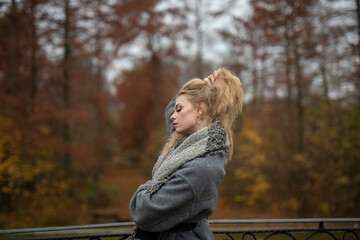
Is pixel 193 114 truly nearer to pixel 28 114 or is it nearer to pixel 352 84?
pixel 352 84

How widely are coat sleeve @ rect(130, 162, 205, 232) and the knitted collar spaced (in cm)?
4

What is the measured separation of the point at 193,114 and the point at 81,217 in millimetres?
7444

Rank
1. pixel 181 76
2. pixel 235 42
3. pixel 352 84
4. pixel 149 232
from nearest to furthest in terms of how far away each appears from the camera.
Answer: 1. pixel 149 232
2. pixel 352 84
3. pixel 235 42
4. pixel 181 76

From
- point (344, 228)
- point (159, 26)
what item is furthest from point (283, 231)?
point (159, 26)

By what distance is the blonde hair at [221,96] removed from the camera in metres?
1.57

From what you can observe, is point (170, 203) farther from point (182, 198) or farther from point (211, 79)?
point (211, 79)

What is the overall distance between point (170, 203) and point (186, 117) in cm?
52

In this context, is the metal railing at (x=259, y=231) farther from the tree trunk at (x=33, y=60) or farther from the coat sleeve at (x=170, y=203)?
the tree trunk at (x=33, y=60)

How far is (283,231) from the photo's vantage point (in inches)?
89.0

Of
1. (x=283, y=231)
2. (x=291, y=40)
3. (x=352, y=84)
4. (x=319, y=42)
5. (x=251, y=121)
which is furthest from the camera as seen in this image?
(x=251, y=121)

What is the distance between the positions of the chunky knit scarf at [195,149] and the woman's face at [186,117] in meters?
0.09

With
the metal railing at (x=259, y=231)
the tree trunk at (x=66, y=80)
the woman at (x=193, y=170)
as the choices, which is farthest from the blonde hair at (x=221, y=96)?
the tree trunk at (x=66, y=80)

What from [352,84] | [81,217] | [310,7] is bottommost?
[81,217]

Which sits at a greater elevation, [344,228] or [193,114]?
[193,114]
